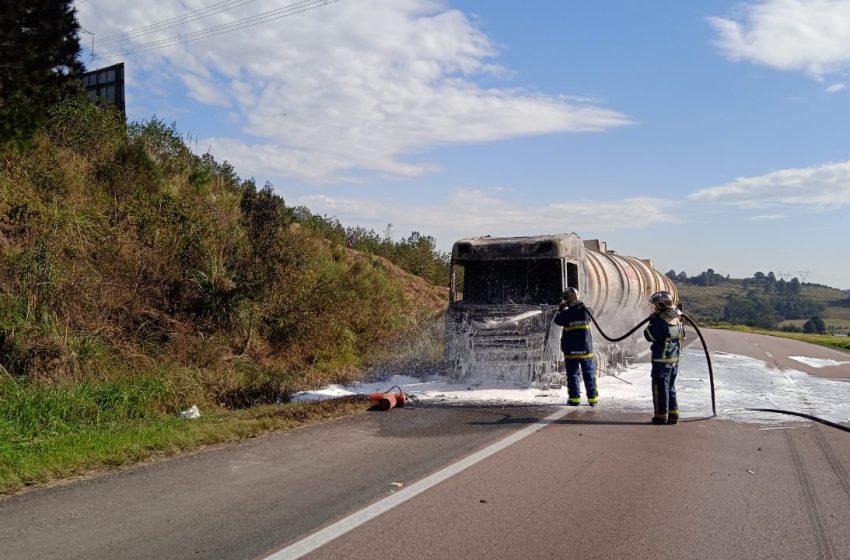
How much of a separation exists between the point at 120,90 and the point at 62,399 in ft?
47.1

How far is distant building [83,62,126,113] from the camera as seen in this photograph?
19656 mm

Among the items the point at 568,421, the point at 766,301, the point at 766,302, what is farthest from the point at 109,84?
the point at 766,301

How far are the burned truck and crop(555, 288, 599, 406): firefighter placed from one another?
1.11 metres

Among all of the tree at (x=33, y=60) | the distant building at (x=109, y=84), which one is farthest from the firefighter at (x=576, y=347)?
the distant building at (x=109, y=84)

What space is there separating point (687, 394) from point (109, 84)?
1739 cm

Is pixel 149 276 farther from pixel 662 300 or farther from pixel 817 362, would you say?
pixel 817 362

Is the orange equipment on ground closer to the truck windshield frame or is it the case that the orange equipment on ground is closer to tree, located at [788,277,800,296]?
the truck windshield frame

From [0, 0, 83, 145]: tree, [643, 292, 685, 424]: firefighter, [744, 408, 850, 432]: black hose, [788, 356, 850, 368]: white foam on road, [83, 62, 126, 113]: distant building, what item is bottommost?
[788, 356, 850, 368]: white foam on road

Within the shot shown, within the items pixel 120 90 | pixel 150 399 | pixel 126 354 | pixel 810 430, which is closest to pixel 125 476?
pixel 150 399

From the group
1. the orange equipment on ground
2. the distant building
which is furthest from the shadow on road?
the distant building

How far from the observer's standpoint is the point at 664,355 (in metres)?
8.87

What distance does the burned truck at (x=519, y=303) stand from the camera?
444 inches

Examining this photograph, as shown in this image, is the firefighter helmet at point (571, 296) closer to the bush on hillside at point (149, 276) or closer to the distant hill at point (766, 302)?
the bush on hillside at point (149, 276)

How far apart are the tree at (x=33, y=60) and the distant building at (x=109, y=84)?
7454mm
